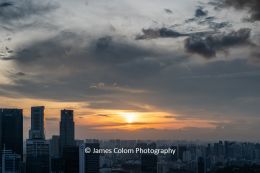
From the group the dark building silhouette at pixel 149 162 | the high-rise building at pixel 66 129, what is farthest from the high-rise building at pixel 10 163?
the dark building silhouette at pixel 149 162

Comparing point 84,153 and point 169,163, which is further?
point 84,153

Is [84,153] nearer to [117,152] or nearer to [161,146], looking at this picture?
[117,152]

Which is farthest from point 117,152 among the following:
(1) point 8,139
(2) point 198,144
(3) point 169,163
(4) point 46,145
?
(1) point 8,139

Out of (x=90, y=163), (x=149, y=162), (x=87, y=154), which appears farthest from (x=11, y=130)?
(x=149, y=162)

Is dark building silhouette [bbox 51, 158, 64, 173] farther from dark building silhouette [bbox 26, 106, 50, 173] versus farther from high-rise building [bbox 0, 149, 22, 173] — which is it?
high-rise building [bbox 0, 149, 22, 173]

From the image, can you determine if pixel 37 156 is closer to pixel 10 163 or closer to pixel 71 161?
pixel 10 163

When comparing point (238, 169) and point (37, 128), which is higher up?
point (37, 128)
